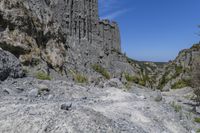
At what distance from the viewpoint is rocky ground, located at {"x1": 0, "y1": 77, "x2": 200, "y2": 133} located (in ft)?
42.0

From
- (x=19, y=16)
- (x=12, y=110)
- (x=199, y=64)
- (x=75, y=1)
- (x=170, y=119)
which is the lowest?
(x=170, y=119)

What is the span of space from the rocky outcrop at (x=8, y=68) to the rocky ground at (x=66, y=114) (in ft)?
2.24

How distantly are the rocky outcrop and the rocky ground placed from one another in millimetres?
681

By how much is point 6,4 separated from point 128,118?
19.0m

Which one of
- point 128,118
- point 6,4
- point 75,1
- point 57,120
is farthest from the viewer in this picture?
point 75,1

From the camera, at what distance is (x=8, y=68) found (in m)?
23.5

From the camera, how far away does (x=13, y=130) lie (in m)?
12.6

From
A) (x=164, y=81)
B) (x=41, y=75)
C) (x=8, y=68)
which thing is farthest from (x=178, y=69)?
(x=8, y=68)

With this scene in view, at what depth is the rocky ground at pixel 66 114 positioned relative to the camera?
1281 cm

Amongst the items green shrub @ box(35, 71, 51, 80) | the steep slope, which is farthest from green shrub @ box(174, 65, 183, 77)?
green shrub @ box(35, 71, 51, 80)

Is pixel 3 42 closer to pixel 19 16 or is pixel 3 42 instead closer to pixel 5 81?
pixel 19 16

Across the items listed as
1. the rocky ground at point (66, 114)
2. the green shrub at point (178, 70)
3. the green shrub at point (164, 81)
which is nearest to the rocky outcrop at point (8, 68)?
the rocky ground at point (66, 114)

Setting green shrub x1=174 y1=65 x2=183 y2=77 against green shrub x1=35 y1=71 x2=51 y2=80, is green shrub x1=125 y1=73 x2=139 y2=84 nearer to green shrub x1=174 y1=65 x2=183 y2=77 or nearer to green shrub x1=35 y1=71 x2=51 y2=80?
green shrub x1=174 y1=65 x2=183 y2=77

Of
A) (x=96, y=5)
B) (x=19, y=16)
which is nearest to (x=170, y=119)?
(x=19, y=16)
